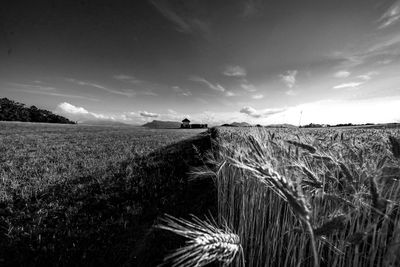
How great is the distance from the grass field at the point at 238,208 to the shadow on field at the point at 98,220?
0.7 inches

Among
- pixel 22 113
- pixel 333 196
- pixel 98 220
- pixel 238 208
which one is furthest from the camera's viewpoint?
pixel 22 113

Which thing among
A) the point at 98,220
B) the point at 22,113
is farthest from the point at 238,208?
the point at 22,113

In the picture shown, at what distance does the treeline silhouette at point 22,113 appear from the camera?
78162mm

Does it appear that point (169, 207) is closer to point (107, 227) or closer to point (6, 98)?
point (107, 227)

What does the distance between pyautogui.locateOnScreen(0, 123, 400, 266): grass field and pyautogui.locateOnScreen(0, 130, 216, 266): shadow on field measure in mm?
19

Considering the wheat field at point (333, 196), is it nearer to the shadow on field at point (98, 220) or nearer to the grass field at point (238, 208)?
the grass field at point (238, 208)

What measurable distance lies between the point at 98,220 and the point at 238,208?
109 inches

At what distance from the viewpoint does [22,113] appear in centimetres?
8406

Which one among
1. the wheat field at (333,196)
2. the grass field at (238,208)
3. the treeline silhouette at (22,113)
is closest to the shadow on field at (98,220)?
the grass field at (238,208)

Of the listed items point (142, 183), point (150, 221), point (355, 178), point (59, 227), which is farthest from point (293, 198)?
point (142, 183)

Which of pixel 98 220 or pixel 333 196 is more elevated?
pixel 333 196

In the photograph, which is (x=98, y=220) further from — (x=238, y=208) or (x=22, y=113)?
(x=22, y=113)

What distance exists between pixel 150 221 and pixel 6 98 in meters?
121

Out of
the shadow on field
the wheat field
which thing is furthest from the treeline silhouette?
the wheat field
